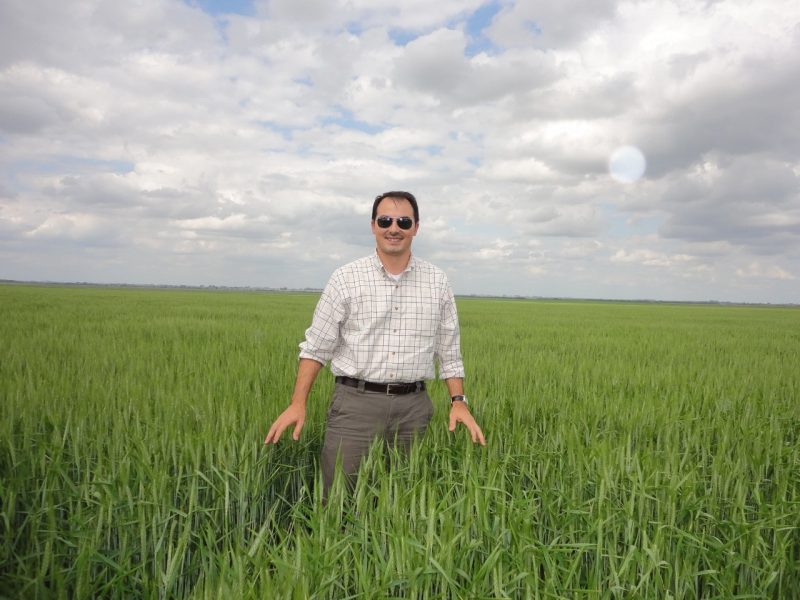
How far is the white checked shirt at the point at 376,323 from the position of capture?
9.29 feet

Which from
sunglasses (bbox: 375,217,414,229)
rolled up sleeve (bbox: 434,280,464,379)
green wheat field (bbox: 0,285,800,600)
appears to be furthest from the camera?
rolled up sleeve (bbox: 434,280,464,379)

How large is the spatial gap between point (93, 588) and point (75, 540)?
1.92ft

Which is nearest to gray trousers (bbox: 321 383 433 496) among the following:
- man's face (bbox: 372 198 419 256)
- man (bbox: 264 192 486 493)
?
man (bbox: 264 192 486 493)

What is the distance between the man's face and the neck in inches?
2.5

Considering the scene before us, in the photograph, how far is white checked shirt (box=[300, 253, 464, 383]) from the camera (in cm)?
283

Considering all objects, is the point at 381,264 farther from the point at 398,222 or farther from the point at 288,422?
the point at 288,422

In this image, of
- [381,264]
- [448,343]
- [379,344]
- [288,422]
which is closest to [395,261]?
[381,264]

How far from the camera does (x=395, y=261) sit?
9.39ft

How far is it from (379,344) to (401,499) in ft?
2.93

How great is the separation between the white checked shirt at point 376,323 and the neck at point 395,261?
0.03 m

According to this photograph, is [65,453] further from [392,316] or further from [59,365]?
[59,365]

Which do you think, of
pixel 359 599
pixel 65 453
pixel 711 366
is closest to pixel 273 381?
pixel 65 453

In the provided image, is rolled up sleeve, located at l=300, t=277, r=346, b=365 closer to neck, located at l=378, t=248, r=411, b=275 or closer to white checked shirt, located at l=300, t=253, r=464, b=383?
white checked shirt, located at l=300, t=253, r=464, b=383

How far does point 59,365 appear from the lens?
6184 mm
